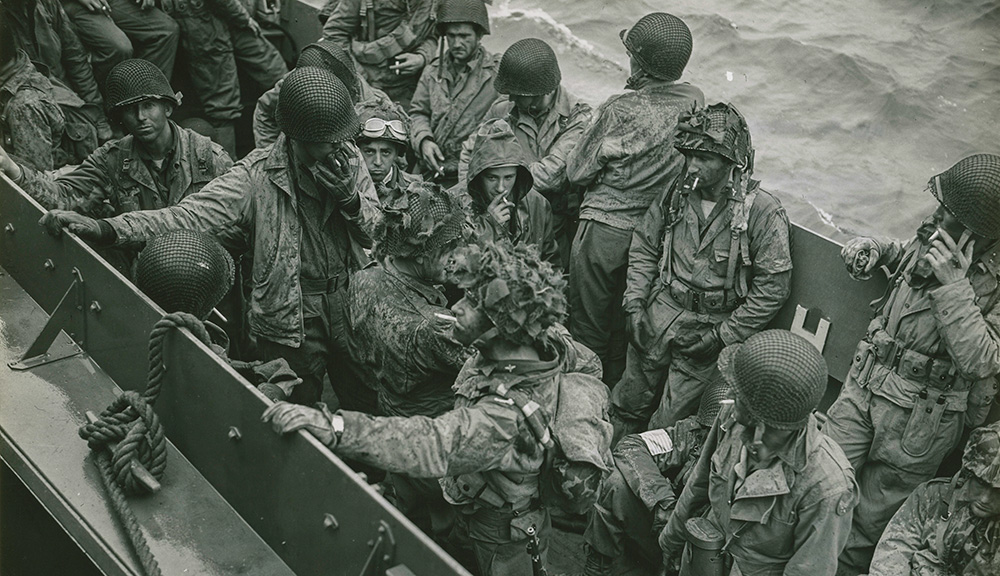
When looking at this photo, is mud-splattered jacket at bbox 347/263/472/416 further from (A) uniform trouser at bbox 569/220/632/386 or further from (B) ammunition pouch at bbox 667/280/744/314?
(A) uniform trouser at bbox 569/220/632/386

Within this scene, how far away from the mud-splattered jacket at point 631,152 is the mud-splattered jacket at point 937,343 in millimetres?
1464

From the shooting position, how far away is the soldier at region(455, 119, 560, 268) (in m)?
5.27

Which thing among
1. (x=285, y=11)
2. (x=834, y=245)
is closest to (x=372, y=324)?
(x=834, y=245)

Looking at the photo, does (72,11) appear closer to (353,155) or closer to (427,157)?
(427,157)

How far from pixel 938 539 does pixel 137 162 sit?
14.2 ft

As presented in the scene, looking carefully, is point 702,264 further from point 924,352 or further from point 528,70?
point 528,70

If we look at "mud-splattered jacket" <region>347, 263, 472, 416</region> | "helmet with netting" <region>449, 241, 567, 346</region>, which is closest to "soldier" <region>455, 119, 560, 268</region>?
"mud-splattered jacket" <region>347, 263, 472, 416</region>

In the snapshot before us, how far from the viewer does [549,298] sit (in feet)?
11.3

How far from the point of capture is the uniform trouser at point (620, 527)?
446 cm

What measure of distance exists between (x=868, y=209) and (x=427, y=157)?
426 centimetres

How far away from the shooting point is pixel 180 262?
4.04 m

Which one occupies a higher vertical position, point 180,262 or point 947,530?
point 180,262

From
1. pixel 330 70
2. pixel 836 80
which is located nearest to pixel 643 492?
pixel 330 70

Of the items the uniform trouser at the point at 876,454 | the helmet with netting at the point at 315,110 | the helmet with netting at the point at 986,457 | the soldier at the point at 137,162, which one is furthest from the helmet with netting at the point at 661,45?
the helmet with netting at the point at 986,457
